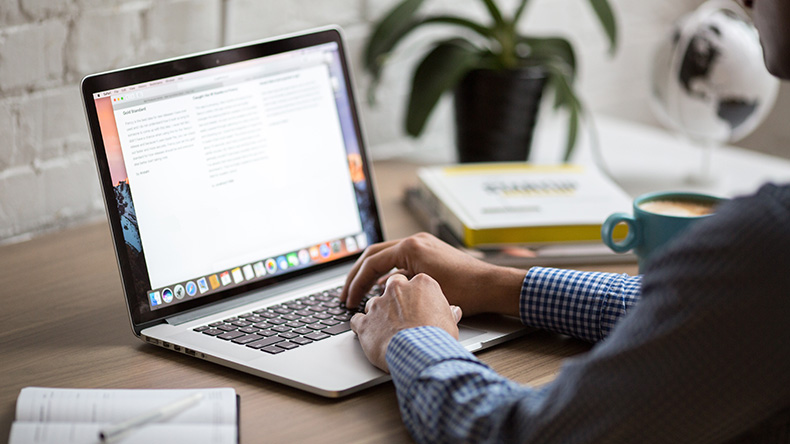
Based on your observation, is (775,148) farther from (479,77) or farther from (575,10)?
(479,77)

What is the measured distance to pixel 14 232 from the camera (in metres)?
1.17

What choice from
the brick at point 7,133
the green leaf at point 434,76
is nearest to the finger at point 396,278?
the green leaf at point 434,76

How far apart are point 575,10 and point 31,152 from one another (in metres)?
1.17

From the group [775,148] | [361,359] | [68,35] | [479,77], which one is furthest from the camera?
[775,148]

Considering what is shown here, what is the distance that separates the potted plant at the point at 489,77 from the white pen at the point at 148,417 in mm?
782

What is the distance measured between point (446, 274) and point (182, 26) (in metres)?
0.66

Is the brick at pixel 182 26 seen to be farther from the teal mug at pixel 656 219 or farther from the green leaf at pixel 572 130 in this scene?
the teal mug at pixel 656 219

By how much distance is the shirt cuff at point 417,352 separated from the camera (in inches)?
26.7

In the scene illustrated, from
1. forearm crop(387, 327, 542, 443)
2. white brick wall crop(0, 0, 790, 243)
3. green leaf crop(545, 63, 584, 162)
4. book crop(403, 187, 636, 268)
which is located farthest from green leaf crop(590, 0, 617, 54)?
forearm crop(387, 327, 542, 443)

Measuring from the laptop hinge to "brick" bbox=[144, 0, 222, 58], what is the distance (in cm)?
51

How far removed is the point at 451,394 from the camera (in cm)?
65

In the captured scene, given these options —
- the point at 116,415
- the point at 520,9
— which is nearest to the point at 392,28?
the point at 520,9

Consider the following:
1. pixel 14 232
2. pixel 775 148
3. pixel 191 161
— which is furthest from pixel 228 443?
pixel 775 148

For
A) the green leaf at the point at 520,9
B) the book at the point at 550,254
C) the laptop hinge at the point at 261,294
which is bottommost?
the book at the point at 550,254
